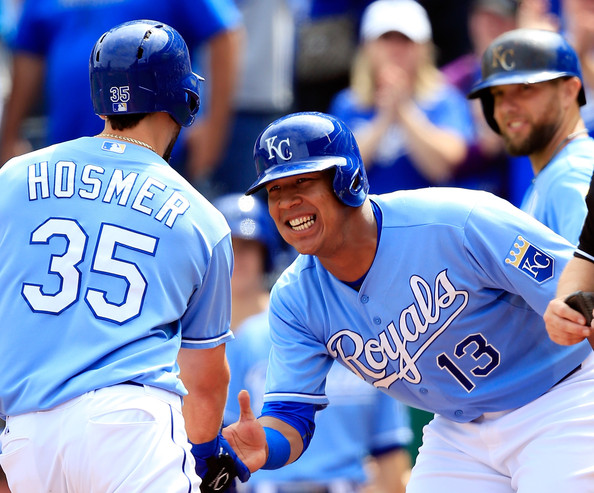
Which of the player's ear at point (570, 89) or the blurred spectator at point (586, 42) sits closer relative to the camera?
the player's ear at point (570, 89)

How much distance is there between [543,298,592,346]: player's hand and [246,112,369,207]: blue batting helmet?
957 millimetres

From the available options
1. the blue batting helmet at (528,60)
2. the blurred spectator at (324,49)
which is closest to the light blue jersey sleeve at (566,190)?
the blue batting helmet at (528,60)

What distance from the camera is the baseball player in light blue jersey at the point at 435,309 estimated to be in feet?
13.6

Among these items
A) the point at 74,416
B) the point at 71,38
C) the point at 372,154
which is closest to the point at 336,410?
the point at 372,154

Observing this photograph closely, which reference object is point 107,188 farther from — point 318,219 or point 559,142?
point 559,142

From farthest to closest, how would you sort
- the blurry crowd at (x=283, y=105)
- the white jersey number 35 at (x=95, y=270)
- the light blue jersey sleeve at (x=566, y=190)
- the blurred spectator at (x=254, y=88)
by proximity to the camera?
1. the blurred spectator at (x=254, y=88)
2. the blurry crowd at (x=283, y=105)
3. the light blue jersey sleeve at (x=566, y=190)
4. the white jersey number 35 at (x=95, y=270)

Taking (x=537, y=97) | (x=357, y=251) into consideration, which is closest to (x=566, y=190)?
(x=537, y=97)

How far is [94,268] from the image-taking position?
363cm

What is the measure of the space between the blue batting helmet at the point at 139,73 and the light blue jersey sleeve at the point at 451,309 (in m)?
0.99

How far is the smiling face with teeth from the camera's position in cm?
425

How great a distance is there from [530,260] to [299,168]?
3.05 ft

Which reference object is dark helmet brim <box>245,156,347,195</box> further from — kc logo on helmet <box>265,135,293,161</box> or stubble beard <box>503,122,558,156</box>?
stubble beard <box>503,122,558,156</box>

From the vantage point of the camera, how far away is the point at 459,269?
4215 millimetres

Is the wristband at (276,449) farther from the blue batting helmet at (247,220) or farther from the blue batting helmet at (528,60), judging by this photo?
the blue batting helmet at (247,220)
